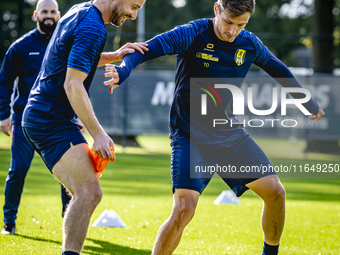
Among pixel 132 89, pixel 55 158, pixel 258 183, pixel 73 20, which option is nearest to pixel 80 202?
pixel 55 158

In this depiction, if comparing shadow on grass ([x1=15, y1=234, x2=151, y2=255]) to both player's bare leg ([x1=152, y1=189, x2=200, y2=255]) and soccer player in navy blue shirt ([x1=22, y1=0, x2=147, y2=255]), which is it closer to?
player's bare leg ([x1=152, y1=189, x2=200, y2=255])

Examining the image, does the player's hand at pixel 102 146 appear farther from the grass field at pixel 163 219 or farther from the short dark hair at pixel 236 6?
the grass field at pixel 163 219

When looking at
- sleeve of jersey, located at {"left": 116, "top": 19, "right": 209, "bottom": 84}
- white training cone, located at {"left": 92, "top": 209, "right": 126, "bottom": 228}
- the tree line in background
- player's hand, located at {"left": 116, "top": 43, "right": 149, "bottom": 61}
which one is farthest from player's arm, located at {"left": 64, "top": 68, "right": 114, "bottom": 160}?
the tree line in background

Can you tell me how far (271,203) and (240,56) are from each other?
124 centimetres

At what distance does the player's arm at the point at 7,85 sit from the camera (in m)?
5.49

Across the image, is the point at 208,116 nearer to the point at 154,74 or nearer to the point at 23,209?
the point at 23,209

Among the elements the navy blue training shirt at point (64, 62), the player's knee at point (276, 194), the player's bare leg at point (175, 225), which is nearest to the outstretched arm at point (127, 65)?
the navy blue training shirt at point (64, 62)

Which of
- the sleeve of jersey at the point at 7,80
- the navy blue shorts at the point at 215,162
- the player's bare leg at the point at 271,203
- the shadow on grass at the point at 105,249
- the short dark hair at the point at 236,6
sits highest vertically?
the short dark hair at the point at 236,6

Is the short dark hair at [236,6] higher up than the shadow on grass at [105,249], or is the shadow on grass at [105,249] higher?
the short dark hair at [236,6]

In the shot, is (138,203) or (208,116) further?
(138,203)

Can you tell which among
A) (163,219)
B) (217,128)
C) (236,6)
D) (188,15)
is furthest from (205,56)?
(188,15)

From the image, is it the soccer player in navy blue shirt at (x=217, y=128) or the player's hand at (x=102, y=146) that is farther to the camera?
the soccer player in navy blue shirt at (x=217, y=128)

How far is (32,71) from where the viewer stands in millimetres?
5711

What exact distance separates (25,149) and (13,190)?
1.59 feet
